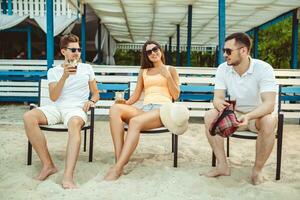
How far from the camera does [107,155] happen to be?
14.9 feet

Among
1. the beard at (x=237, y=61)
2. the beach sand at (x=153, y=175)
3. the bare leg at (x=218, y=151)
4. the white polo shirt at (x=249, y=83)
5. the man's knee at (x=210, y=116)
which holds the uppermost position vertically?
the beard at (x=237, y=61)

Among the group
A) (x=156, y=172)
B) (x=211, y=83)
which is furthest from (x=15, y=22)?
(x=156, y=172)

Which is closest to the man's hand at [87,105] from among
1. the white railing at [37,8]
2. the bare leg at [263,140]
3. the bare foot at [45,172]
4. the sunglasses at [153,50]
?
the bare foot at [45,172]

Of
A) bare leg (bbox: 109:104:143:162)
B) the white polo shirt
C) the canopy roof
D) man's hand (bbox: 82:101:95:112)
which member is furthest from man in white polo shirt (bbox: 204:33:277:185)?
the canopy roof

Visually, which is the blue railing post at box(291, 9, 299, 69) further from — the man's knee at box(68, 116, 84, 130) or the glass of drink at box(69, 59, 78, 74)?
the man's knee at box(68, 116, 84, 130)

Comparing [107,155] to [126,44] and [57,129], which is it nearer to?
[57,129]

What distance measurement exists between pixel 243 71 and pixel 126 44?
20368 millimetres

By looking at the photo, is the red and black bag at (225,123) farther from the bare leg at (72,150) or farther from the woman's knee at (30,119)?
the woman's knee at (30,119)

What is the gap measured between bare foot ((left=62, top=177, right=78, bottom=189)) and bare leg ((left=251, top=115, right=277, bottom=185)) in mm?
1600

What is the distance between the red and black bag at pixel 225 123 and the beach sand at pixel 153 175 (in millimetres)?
471

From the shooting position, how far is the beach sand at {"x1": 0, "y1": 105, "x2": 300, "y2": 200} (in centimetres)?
317

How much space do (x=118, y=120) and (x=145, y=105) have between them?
17.9 inches

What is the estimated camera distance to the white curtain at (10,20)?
429 inches

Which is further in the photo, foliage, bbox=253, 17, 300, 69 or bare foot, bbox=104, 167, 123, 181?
foliage, bbox=253, 17, 300, 69
